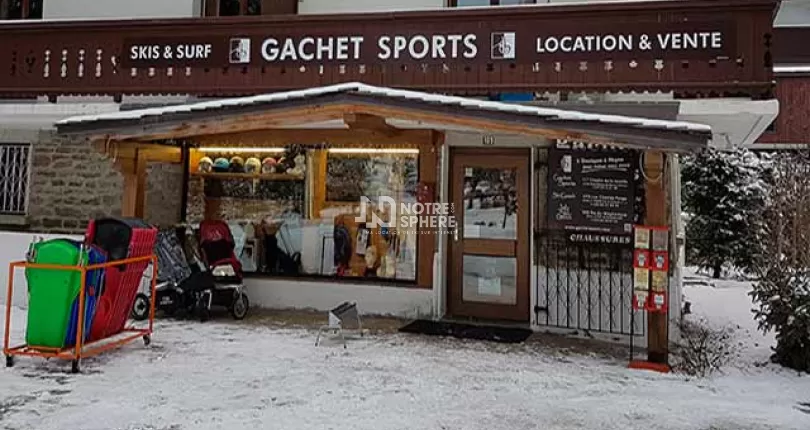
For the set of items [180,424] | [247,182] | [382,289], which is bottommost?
[180,424]

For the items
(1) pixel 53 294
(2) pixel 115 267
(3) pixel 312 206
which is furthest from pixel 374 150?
(1) pixel 53 294

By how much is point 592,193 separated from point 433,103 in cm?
277

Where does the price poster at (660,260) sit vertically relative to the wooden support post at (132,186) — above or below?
below

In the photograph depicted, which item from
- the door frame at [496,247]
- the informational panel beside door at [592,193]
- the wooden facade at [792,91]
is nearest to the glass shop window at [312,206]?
the door frame at [496,247]

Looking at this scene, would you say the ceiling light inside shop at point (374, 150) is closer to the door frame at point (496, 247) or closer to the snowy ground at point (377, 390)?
the door frame at point (496, 247)

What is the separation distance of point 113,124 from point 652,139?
5776 millimetres

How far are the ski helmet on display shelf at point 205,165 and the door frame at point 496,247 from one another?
3.89 meters

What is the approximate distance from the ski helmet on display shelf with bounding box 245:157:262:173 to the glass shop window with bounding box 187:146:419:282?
0.6 inches

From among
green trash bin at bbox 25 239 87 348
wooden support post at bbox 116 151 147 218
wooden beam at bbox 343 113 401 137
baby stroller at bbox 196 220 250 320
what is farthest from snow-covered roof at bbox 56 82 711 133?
baby stroller at bbox 196 220 250 320

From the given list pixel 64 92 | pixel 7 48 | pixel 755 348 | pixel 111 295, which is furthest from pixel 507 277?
pixel 7 48

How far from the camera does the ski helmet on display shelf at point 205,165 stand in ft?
32.1

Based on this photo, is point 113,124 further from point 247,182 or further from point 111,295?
point 247,182

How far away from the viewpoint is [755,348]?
23.5 feet

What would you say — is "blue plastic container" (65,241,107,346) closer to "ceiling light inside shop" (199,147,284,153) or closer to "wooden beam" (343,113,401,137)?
"wooden beam" (343,113,401,137)
